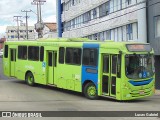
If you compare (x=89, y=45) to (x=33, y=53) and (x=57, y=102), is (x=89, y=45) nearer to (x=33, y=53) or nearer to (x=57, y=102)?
(x=57, y=102)

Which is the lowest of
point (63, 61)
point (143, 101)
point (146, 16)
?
point (143, 101)

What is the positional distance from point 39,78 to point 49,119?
34.9ft

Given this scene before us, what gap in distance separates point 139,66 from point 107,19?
19926 millimetres

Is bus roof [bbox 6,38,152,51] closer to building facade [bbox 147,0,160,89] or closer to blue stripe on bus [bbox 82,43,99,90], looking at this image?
blue stripe on bus [bbox 82,43,99,90]

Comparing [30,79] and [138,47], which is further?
[30,79]

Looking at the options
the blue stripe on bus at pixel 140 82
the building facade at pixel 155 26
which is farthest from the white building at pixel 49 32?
the blue stripe on bus at pixel 140 82

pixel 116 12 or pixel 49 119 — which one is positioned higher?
pixel 116 12

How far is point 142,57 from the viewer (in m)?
18.0

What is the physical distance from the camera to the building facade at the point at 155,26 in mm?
27391

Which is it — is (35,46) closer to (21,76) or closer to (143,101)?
(21,76)

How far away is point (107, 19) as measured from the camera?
37281 mm

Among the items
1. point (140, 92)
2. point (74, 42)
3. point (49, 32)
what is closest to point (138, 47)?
point (140, 92)

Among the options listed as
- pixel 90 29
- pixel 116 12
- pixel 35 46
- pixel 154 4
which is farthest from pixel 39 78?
pixel 90 29

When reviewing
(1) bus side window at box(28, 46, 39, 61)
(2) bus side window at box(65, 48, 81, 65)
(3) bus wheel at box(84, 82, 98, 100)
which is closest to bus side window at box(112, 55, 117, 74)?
(3) bus wheel at box(84, 82, 98, 100)
